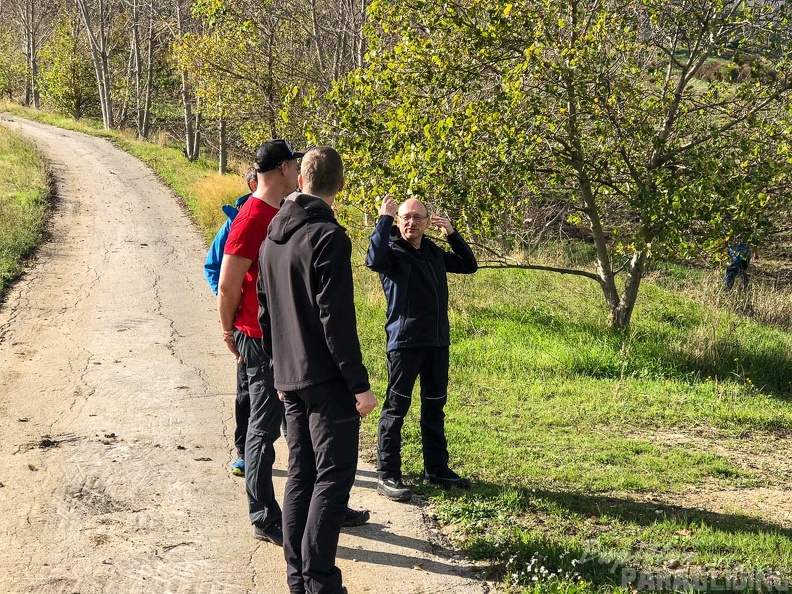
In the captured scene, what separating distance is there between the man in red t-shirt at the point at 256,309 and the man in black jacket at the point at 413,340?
0.80 meters

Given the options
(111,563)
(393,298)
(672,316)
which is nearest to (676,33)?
(672,316)

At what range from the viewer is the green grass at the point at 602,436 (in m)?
4.28

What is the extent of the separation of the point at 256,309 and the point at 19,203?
42.5 feet

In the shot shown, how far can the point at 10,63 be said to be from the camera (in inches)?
1880

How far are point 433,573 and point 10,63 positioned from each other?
169ft

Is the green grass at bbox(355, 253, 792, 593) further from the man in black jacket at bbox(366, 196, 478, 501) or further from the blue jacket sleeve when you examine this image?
the blue jacket sleeve

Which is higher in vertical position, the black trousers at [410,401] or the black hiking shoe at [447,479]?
the black trousers at [410,401]

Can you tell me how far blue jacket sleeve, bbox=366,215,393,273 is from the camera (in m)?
4.64

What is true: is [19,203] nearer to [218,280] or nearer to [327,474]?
[218,280]

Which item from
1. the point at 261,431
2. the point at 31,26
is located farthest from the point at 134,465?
the point at 31,26

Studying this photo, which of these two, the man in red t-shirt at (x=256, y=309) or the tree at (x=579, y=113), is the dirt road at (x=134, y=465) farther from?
the tree at (x=579, y=113)

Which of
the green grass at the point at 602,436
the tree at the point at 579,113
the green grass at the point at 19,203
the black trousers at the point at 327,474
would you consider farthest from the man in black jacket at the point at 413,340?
the green grass at the point at 19,203

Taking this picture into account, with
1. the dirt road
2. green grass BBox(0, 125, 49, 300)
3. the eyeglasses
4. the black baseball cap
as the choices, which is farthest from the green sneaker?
green grass BBox(0, 125, 49, 300)

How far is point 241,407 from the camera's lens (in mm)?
5145
